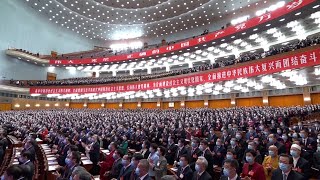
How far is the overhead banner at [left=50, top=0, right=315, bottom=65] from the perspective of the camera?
59.5 feet

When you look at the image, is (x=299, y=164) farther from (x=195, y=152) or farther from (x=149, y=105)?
(x=149, y=105)

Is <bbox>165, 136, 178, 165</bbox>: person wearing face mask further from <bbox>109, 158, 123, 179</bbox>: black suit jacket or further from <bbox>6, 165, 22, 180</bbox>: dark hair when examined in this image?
<bbox>6, 165, 22, 180</bbox>: dark hair

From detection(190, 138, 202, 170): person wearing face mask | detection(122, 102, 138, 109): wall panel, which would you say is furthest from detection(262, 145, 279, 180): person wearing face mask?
detection(122, 102, 138, 109): wall panel

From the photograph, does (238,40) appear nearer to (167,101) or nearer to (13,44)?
(167,101)

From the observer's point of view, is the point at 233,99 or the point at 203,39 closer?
the point at 203,39

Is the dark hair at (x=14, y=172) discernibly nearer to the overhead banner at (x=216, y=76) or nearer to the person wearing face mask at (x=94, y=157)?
the person wearing face mask at (x=94, y=157)

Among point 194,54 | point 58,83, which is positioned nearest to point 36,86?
point 58,83

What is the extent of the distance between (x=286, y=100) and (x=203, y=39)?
34.2 ft

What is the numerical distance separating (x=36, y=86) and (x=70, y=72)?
418 inches

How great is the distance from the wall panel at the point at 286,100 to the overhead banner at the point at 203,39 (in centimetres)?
827

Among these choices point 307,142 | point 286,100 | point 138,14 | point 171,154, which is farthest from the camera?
point 138,14

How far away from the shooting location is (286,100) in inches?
977

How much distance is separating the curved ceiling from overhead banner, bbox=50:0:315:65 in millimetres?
6117

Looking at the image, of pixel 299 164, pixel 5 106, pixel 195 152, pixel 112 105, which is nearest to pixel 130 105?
pixel 112 105
